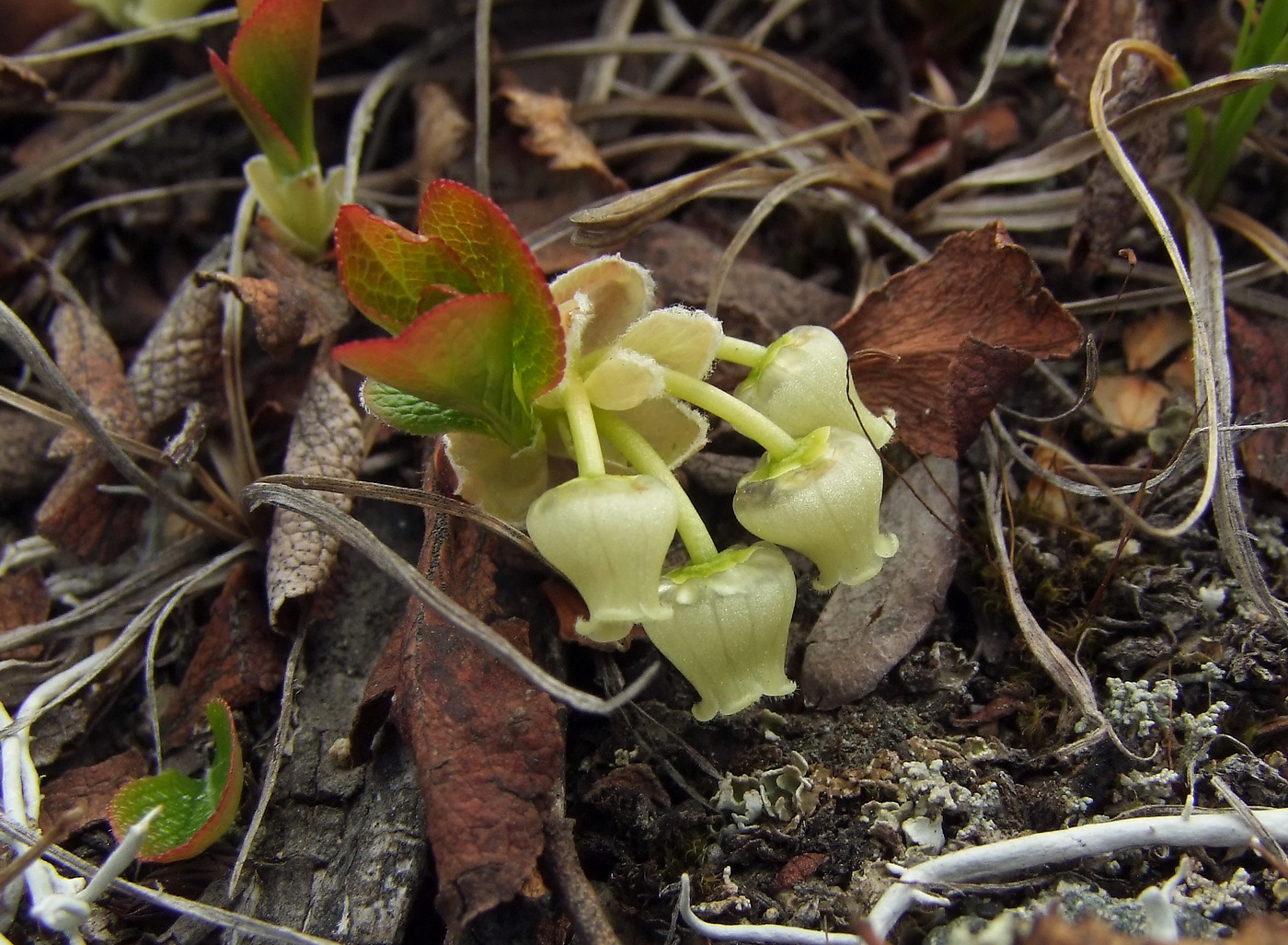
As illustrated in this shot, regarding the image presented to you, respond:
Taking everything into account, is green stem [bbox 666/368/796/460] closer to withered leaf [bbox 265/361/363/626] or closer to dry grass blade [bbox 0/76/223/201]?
withered leaf [bbox 265/361/363/626]

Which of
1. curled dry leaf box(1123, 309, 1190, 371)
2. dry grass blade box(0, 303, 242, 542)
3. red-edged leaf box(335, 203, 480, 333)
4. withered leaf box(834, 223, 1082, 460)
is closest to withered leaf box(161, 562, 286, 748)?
dry grass blade box(0, 303, 242, 542)

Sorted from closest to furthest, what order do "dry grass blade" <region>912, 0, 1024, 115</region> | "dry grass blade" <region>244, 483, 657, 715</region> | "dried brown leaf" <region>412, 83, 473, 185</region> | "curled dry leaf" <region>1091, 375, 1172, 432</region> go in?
"dry grass blade" <region>244, 483, 657, 715</region> → "curled dry leaf" <region>1091, 375, 1172, 432</region> → "dry grass blade" <region>912, 0, 1024, 115</region> → "dried brown leaf" <region>412, 83, 473, 185</region>

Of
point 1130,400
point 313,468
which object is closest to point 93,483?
point 313,468

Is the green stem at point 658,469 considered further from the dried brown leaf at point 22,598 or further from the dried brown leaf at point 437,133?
the dried brown leaf at point 22,598

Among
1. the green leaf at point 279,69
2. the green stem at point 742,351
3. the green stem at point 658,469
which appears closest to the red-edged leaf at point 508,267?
the green stem at point 658,469

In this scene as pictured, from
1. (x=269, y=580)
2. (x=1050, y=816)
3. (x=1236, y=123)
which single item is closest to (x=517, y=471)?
(x=269, y=580)

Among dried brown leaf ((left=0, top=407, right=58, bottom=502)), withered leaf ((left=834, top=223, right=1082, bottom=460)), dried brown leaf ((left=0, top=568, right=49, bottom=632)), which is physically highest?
dried brown leaf ((left=0, top=407, right=58, bottom=502))
